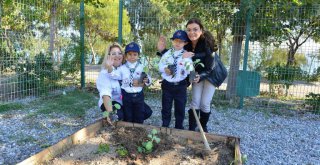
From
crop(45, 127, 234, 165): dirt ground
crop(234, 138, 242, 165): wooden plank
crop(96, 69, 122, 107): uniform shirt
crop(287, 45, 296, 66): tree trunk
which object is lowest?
crop(45, 127, 234, 165): dirt ground

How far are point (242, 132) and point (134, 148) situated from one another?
7.70 feet

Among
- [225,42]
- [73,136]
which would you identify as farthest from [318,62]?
[73,136]

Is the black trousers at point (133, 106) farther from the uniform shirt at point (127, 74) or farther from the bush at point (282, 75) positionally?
the bush at point (282, 75)

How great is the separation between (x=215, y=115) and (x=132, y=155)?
10.0 ft

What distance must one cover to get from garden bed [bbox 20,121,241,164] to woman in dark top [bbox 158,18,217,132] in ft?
2.27

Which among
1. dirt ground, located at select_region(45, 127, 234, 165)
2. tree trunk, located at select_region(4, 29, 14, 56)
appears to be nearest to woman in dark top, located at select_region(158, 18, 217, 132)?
dirt ground, located at select_region(45, 127, 234, 165)

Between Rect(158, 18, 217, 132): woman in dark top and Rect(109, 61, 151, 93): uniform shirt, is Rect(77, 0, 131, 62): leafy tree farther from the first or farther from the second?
Rect(158, 18, 217, 132): woman in dark top

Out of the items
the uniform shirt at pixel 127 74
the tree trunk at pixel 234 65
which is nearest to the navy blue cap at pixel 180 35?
the uniform shirt at pixel 127 74

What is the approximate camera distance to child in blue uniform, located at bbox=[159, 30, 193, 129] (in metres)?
3.34

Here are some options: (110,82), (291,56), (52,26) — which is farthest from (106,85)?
(291,56)

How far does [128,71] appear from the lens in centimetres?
345

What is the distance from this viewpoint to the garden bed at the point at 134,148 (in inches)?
92.6

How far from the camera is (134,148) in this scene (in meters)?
2.56

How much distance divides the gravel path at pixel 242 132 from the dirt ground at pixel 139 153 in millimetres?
955
